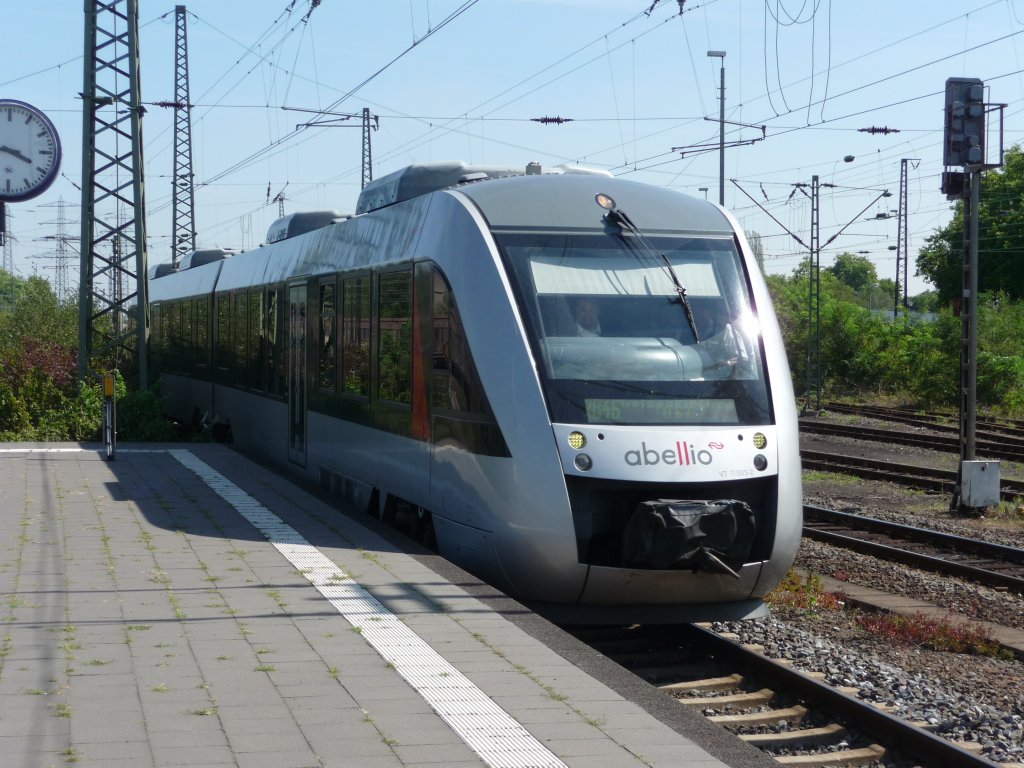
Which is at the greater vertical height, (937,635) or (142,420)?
(142,420)

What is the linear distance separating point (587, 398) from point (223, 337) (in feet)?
39.9

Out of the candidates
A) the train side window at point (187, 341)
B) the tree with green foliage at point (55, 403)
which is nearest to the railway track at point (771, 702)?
the tree with green foliage at point (55, 403)

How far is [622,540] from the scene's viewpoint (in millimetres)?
7840

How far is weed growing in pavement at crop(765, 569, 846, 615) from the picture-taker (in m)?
10.0

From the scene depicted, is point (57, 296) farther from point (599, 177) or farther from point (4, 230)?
point (599, 177)

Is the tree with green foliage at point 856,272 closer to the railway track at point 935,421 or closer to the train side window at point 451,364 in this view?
the railway track at point 935,421

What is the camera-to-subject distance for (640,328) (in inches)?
336

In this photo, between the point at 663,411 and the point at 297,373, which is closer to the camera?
the point at 663,411

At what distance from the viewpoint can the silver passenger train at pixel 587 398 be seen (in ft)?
25.7

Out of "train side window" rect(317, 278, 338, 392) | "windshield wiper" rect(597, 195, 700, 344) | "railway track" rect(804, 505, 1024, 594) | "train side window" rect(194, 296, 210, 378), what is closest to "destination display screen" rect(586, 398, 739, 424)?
"windshield wiper" rect(597, 195, 700, 344)

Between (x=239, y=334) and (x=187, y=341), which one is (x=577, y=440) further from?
(x=187, y=341)

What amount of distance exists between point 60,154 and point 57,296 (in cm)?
1338

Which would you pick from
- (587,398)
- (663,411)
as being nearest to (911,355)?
(663,411)

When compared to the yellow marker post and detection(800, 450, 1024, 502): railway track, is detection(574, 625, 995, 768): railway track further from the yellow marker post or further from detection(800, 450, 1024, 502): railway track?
detection(800, 450, 1024, 502): railway track
